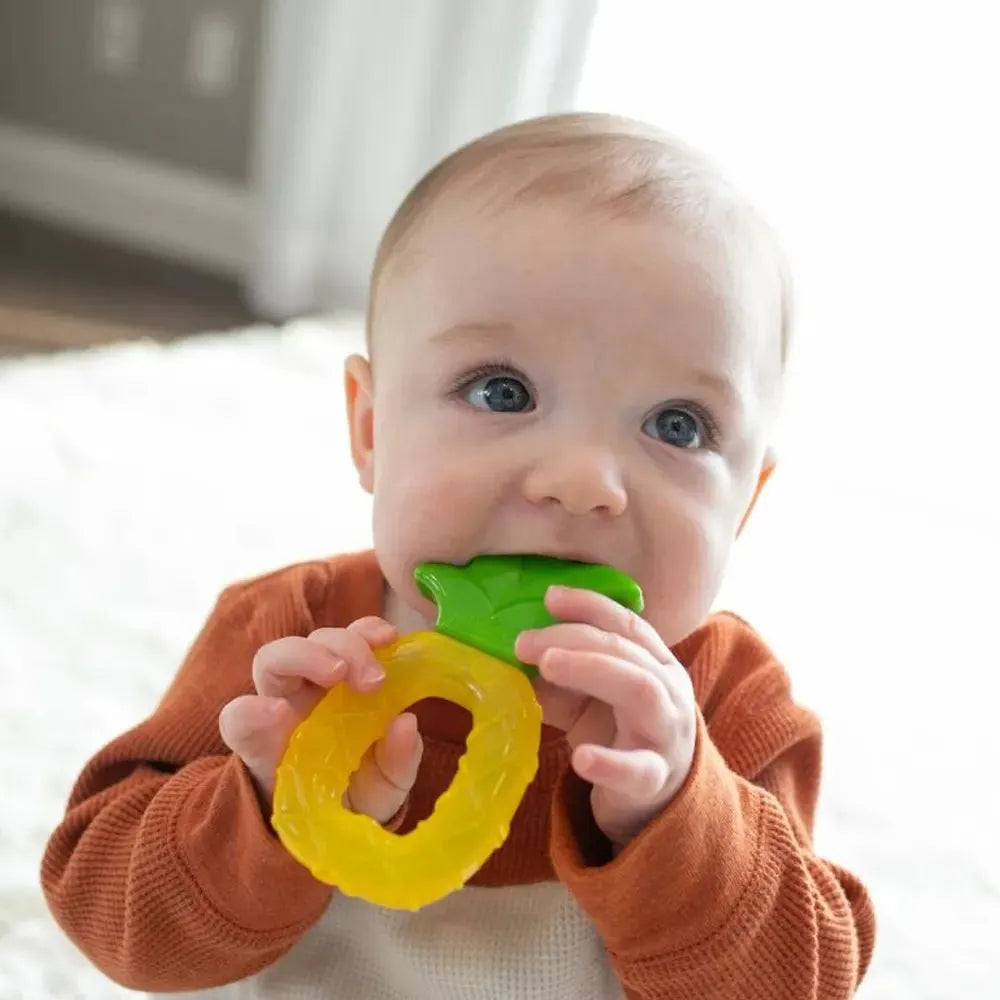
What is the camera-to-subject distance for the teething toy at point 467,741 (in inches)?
21.2

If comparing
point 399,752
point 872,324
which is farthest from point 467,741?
point 872,324

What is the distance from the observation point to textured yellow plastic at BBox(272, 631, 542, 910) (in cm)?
54

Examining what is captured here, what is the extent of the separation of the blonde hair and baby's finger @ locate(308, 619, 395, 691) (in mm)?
235

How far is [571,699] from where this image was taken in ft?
2.04

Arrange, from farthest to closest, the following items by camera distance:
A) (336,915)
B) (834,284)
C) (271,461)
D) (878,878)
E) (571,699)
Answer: (834,284), (271,461), (878,878), (336,915), (571,699)

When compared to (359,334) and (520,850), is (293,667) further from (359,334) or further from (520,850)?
(359,334)

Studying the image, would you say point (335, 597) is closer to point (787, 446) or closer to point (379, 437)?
point (379, 437)

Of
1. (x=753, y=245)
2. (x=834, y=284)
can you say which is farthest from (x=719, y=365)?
A: (x=834, y=284)

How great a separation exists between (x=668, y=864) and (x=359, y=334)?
1.56 m

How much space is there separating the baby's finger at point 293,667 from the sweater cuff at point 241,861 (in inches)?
2.5

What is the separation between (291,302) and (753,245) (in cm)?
166

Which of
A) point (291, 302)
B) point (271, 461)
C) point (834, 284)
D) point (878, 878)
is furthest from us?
point (291, 302)

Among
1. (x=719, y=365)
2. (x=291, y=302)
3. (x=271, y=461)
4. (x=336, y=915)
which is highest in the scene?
(x=719, y=365)

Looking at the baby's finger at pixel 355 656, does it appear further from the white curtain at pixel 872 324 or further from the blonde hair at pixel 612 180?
the white curtain at pixel 872 324
